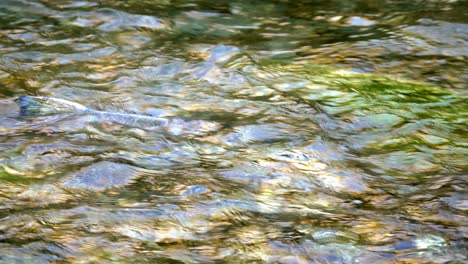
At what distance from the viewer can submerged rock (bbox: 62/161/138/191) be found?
14.6ft

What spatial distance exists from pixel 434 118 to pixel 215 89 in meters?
1.44

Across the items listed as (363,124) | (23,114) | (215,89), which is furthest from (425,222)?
(23,114)

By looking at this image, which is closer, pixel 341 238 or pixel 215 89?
pixel 341 238

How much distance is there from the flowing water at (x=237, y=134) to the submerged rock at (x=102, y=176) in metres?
0.01

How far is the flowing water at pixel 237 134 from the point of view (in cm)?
394

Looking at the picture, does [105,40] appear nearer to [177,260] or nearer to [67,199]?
[67,199]

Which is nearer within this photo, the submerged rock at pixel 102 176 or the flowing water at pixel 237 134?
the flowing water at pixel 237 134

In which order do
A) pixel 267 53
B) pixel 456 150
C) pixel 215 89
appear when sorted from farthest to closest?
pixel 267 53 → pixel 215 89 → pixel 456 150

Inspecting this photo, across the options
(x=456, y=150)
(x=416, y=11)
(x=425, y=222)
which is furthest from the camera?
(x=416, y=11)

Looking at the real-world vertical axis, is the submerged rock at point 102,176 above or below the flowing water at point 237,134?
below

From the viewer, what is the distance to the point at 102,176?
454 cm

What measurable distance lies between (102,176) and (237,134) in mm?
920

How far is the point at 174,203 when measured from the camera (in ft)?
14.0

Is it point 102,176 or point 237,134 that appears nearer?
point 102,176
